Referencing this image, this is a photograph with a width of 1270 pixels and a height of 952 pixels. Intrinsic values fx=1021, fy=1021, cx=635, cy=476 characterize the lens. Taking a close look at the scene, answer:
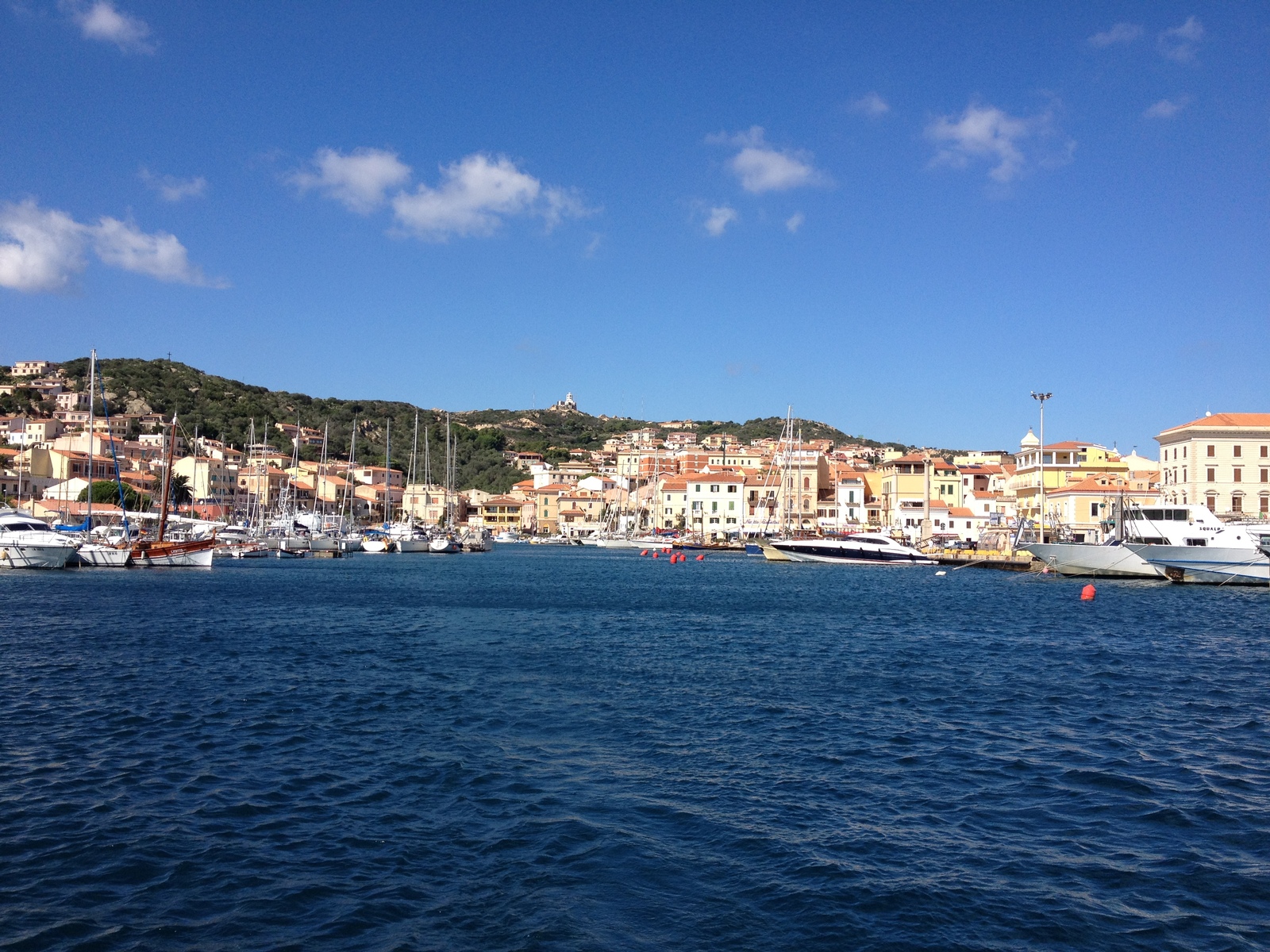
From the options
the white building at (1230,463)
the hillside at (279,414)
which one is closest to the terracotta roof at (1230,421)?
the white building at (1230,463)

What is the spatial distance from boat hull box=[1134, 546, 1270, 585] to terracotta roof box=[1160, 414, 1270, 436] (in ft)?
→ 85.0

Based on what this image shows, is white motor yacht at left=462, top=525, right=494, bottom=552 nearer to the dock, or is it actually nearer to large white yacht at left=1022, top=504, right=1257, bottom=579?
the dock

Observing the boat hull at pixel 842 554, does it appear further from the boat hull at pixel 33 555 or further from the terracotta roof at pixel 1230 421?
the boat hull at pixel 33 555

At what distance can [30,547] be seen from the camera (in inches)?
1720

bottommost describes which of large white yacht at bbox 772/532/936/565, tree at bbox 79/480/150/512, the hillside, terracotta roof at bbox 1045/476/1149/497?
large white yacht at bbox 772/532/936/565

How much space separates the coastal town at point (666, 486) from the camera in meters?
66.1

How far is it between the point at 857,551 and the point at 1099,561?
14.9 meters

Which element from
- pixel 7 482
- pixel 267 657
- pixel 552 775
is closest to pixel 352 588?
pixel 267 657

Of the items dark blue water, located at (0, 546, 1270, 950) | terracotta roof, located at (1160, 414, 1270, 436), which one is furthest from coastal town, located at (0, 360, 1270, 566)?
dark blue water, located at (0, 546, 1270, 950)

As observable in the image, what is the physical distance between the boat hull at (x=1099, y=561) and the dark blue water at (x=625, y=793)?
79.0 ft

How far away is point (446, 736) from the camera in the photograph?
1233 cm

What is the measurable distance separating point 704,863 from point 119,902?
429cm

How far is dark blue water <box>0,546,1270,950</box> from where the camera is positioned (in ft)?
23.2

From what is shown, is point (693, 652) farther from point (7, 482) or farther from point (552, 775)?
point (7, 482)
